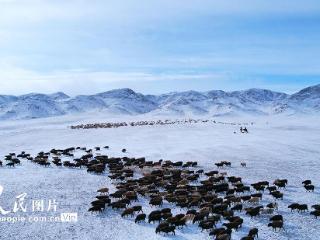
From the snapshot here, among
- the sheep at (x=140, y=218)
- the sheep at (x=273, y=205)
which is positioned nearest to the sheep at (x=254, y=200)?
the sheep at (x=273, y=205)

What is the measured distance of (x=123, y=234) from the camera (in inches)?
904

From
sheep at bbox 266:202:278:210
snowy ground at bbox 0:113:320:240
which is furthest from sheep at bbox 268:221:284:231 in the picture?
sheep at bbox 266:202:278:210

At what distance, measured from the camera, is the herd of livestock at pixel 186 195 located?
2386 cm

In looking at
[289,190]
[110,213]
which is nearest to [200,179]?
[289,190]

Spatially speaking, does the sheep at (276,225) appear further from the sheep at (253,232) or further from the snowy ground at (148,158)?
the sheep at (253,232)

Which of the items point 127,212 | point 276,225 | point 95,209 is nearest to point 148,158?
point 95,209

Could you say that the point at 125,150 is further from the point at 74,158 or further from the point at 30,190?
the point at 30,190

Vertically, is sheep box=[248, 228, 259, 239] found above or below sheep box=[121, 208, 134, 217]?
below

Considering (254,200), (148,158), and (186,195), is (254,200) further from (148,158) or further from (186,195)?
(148,158)

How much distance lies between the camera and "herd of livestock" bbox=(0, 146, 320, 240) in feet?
78.3

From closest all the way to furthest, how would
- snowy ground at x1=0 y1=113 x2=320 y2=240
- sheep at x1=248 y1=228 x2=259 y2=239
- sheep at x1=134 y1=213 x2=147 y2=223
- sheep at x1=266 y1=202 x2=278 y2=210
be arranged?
1. sheep at x1=248 y1=228 x2=259 y2=239
2. snowy ground at x1=0 y1=113 x2=320 y2=240
3. sheep at x1=134 y1=213 x2=147 y2=223
4. sheep at x1=266 y1=202 x2=278 y2=210

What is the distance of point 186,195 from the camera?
29.0 m

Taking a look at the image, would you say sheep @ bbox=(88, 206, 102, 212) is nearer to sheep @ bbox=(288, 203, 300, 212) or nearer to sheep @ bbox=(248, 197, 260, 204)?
sheep @ bbox=(248, 197, 260, 204)

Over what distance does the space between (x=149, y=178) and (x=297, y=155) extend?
19.6m
